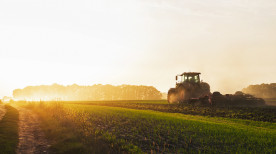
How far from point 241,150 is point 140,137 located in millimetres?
4824

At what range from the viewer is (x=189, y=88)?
2630cm

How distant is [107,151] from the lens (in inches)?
302

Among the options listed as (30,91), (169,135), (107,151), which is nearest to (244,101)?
(169,135)

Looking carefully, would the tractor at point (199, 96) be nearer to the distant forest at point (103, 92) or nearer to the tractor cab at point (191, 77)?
the tractor cab at point (191, 77)

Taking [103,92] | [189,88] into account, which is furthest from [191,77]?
[103,92]

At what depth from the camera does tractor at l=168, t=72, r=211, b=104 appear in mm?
26375

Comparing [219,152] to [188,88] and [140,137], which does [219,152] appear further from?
[188,88]

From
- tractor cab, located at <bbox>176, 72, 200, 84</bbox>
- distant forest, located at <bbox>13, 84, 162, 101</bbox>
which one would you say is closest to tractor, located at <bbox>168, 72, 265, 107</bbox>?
tractor cab, located at <bbox>176, 72, 200, 84</bbox>

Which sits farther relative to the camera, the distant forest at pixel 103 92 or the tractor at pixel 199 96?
the distant forest at pixel 103 92

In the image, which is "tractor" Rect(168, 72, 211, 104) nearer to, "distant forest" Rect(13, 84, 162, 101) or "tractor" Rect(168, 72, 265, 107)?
"tractor" Rect(168, 72, 265, 107)

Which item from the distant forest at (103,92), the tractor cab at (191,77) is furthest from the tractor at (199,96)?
the distant forest at (103,92)

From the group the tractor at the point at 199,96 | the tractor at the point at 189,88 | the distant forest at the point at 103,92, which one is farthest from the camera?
the distant forest at the point at 103,92

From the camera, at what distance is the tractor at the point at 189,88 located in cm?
2638

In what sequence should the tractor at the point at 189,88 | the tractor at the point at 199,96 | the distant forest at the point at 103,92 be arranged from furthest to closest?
the distant forest at the point at 103,92 → the tractor at the point at 189,88 → the tractor at the point at 199,96
